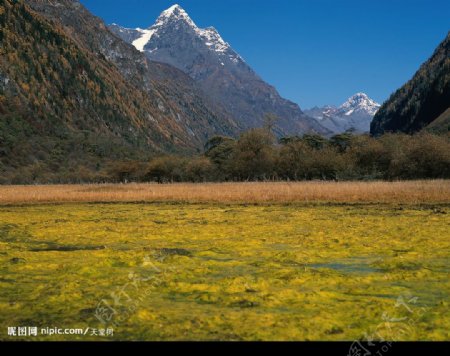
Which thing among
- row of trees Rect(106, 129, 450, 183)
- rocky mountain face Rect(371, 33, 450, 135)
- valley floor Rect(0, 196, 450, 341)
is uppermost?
rocky mountain face Rect(371, 33, 450, 135)

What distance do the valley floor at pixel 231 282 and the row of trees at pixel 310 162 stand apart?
39.2m

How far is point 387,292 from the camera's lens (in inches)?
384

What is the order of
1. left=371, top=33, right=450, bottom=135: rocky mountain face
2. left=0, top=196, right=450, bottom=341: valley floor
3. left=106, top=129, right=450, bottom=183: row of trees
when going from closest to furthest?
left=0, top=196, right=450, bottom=341: valley floor < left=106, top=129, right=450, bottom=183: row of trees < left=371, top=33, right=450, bottom=135: rocky mountain face

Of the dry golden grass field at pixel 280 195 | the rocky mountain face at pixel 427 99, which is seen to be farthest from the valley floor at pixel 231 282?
the rocky mountain face at pixel 427 99

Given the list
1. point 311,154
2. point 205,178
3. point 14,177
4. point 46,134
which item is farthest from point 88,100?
point 311,154

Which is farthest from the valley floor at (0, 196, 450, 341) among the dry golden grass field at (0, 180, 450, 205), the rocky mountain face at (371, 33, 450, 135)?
the rocky mountain face at (371, 33, 450, 135)

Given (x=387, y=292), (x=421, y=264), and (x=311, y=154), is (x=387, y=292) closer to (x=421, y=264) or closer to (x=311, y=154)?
(x=421, y=264)

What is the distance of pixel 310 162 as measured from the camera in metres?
67.1

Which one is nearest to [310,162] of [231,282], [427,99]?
[231,282]

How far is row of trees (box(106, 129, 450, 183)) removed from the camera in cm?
5669

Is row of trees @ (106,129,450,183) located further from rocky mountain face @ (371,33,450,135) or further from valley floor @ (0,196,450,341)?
rocky mountain face @ (371,33,450,135)

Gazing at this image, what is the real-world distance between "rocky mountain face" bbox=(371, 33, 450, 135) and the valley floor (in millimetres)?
118620

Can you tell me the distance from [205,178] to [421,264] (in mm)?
66052

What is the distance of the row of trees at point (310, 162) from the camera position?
2232 inches
